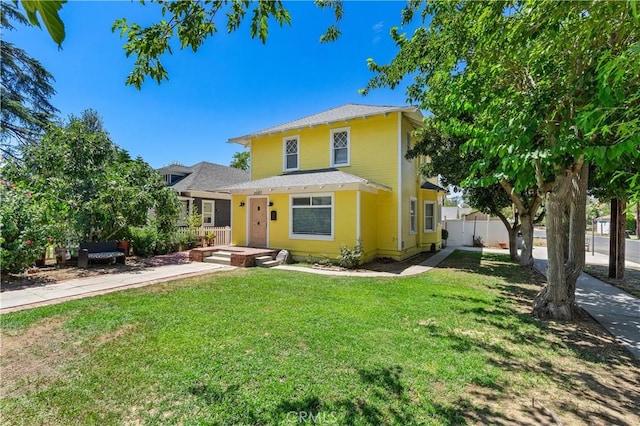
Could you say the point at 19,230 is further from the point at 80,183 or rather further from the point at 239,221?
the point at 239,221

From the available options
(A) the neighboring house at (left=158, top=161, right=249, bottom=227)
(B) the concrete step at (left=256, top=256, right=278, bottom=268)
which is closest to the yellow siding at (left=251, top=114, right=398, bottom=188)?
(B) the concrete step at (left=256, top=256, right=278, bottom=268)

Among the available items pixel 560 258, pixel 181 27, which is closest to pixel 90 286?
pixel 181 27

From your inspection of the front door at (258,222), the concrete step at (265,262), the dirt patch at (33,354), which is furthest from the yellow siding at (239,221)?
the dirt patch at (33,354)

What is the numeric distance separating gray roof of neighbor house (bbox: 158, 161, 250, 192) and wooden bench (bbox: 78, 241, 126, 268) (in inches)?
334

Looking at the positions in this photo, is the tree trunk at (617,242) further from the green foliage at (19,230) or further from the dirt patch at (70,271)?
the green foliage at (19,230)

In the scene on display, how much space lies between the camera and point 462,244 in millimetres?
21609

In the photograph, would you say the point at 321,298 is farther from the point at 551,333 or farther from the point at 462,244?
the point at 462,244

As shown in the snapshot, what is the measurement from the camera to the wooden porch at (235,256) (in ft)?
35.5

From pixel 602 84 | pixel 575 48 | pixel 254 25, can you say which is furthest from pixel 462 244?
pixel 254 25

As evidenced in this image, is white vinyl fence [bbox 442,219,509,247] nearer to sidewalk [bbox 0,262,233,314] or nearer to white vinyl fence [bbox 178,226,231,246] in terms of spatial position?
white vinyl fence [bbox 178,226,231,246]

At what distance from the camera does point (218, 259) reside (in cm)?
1170

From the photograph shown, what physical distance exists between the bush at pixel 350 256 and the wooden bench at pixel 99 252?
26.8 ft

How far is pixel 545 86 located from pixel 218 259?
439 inches

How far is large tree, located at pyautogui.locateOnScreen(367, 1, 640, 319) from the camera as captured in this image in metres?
3.06
